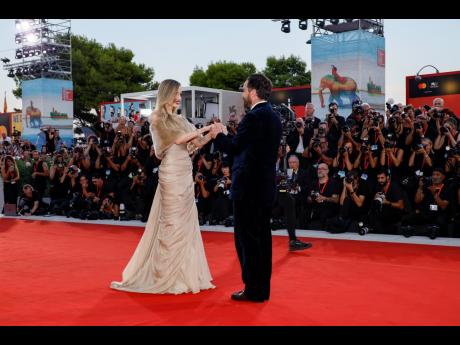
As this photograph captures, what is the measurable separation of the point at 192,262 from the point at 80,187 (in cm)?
834

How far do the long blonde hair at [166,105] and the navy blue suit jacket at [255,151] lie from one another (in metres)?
0.63

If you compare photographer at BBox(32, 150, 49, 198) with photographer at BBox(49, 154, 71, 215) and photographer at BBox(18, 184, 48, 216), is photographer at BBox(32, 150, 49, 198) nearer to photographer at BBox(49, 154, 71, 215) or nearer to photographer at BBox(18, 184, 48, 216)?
photographer at BBox(18, 184, 48, 216)

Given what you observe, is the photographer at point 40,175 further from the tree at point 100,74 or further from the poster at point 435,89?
the tree at point 100,74

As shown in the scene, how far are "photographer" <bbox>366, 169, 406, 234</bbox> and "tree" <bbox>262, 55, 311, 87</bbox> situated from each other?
1564 inches

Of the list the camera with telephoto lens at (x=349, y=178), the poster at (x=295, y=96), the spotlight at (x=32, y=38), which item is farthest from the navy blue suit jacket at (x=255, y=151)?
the spotlight at (x=32, y=38)

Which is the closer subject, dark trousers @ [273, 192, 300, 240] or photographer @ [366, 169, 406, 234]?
dark trousers @ [273, 192, 300, 240]

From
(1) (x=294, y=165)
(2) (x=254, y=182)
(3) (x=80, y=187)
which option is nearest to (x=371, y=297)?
(2) (x=254, y=182)

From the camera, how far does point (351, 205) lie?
859 centimetres

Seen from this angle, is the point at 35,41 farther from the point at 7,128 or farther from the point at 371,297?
the point at 371,297

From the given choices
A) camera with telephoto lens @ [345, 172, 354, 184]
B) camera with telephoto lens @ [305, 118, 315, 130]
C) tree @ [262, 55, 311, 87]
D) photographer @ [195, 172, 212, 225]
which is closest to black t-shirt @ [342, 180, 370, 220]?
camera with telephoto lens @ [345, 172, 354, 184]

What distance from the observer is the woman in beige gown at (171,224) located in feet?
14.8

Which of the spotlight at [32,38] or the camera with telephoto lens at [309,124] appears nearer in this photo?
the camera with telephoto lens at [309,124]

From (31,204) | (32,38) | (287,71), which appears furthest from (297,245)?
(287,71)

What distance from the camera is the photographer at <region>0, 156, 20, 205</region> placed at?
1264cm
